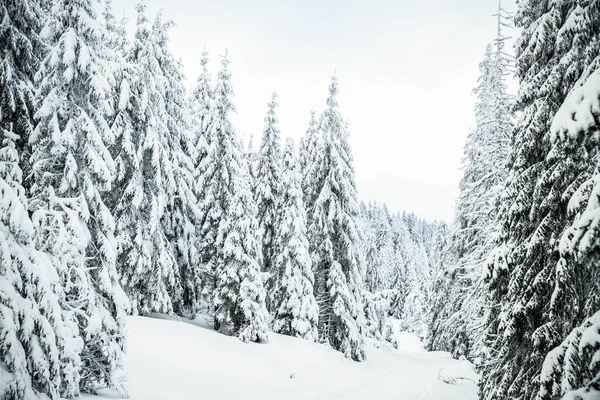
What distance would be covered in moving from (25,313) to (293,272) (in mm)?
16533

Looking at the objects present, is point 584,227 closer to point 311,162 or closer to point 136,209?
point 136,209

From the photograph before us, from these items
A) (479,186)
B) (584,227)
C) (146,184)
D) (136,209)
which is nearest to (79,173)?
(136,209)

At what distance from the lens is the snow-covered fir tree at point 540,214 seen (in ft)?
19.6

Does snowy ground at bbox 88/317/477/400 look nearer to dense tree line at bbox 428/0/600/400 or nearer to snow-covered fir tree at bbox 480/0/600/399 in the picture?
dense tree line at bbox 428/0/600/400

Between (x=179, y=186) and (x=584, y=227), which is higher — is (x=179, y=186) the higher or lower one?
the higher one

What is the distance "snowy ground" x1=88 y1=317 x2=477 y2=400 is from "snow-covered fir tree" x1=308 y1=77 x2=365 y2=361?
154 inches

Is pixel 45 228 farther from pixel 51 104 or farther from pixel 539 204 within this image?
pixel 539 204

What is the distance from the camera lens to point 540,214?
7203 mm

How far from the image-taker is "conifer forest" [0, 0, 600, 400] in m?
6.22

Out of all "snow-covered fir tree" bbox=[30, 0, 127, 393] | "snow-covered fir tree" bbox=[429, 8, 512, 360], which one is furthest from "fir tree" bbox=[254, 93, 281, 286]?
"snow-covered fir tree" bbox=[30, 0, 127, 393]

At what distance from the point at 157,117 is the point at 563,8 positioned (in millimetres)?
17189

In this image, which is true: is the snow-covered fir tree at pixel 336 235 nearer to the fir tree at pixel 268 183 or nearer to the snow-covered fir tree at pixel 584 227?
A: the fir tree at pixel 268 183

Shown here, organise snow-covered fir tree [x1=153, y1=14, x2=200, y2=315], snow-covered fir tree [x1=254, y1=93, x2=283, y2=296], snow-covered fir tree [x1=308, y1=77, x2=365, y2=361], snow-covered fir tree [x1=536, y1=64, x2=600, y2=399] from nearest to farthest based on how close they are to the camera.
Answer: snow-covered fir tree [x1=536, y1=64, x2=600, y2=399] < snow-covered fir tree [x1=153, y1=14, x2=200, y2=315] < snow-covered fir tree [x1=308, y1=77, x2=365, y2=361] < snow-covered fir tree [x1=254, y1=93, x2=283, y2=296]

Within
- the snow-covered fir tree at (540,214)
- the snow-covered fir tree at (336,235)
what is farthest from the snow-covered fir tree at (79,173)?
the snow-covered fir tree at (336,235)
